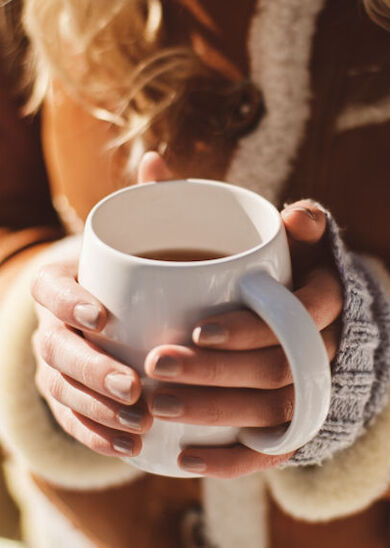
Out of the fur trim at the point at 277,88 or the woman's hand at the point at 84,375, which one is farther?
the fur trim at the point at 277,88

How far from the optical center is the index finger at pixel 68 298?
1.26 feet

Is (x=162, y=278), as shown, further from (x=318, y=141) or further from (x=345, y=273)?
(x=318, y=141)

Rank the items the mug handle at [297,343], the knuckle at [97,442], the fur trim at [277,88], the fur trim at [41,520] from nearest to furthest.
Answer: the mug handle at [297,343]
the knuckle at [97,442]
the fur trim at [277,88]
the fur trim at [41,520]

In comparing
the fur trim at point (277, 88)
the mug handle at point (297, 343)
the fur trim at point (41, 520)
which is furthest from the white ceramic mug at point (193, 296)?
the fur trim at point (41, 520)

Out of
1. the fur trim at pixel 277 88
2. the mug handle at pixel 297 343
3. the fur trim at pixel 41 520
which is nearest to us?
the mug handle at pixel 297 343

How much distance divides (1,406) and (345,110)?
512mm

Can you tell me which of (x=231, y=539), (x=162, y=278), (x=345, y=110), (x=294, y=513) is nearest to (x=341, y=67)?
(x=345, y=110)

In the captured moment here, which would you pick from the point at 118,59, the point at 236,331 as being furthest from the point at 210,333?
the point at 118,59

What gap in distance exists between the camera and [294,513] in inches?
26.8

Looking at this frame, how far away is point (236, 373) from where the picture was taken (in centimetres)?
39

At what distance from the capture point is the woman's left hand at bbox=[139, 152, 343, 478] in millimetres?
366

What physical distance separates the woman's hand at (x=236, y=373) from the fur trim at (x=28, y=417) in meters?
0.30

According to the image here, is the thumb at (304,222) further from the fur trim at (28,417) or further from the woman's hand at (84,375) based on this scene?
the fur trim at (28,417)

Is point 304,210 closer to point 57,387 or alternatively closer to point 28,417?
point 57,387
